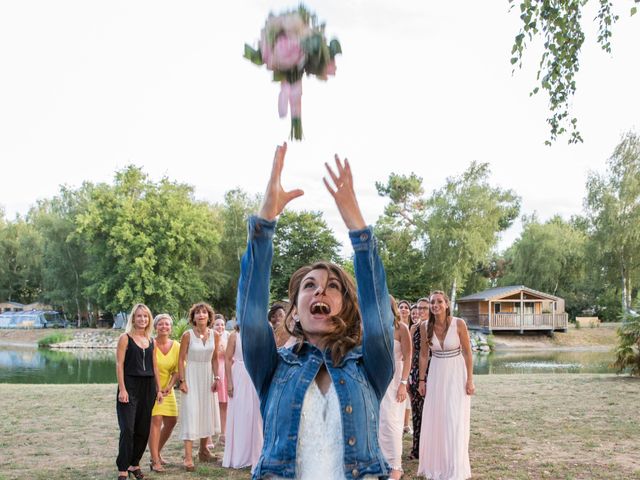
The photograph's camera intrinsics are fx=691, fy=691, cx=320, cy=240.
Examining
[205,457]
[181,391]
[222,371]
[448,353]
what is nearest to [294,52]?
[448,353]

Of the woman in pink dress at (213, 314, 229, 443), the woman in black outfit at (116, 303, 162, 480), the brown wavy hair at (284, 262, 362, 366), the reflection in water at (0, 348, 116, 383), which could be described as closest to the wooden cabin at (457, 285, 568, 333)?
the reflection in water at (0, 348, 116, 383)

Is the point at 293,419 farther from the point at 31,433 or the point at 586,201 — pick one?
the point at 586,201

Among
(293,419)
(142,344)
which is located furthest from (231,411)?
(293,419)

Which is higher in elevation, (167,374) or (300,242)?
(300,242)

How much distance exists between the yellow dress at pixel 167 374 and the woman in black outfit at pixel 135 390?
49cm

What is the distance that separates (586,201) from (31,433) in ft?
143

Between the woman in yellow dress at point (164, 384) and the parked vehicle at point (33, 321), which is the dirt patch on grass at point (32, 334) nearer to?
the parked vehicle at point (33, 321)

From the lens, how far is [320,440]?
7.28ft

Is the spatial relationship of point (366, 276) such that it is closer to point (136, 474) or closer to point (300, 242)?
point (136, 474)

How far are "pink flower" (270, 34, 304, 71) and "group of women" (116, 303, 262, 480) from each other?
5767mm

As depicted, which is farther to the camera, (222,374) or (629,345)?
(629,345)

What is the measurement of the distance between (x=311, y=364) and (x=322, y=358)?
42mm

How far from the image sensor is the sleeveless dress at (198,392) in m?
8.27

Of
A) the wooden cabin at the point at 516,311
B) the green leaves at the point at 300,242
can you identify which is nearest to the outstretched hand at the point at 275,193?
the wooden cabin at the point at 516,311
